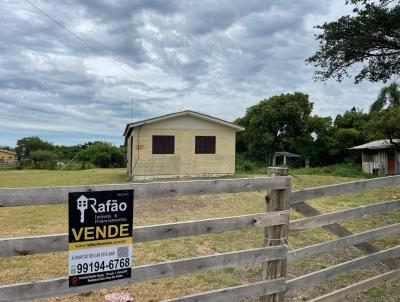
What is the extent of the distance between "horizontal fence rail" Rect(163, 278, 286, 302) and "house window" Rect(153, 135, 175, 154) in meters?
18.6

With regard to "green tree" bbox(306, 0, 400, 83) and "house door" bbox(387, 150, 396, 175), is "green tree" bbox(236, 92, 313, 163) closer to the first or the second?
"house door" bbox(387, 150, 396, 175)

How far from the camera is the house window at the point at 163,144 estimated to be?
2189 centimetres

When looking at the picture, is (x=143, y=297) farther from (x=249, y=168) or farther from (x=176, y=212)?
(x=249, y=168)

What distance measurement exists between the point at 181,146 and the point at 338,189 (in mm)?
18396

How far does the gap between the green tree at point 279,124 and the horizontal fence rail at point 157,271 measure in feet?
131

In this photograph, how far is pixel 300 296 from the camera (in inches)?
175

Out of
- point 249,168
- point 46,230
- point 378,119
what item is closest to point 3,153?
point 249,168

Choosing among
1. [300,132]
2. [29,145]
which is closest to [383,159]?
[300,132]

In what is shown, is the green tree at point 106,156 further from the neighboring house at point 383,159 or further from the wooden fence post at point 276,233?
the wooden fence post at point 276,233

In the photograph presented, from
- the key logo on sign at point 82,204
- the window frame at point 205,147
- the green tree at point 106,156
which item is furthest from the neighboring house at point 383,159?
the key logo on sign at point 82,204

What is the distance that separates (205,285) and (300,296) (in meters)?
1.12

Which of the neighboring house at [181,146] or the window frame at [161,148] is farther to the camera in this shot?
the window frame at [161,148]

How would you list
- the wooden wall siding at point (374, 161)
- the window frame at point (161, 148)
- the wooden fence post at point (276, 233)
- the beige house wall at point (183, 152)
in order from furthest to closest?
the wooden wall siding at point (374, 161) < the window frame at point (161, 148) < the beige house wall at point (183, 152) < the wooden fence post at point (276, 233)

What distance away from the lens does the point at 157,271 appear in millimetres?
2941
